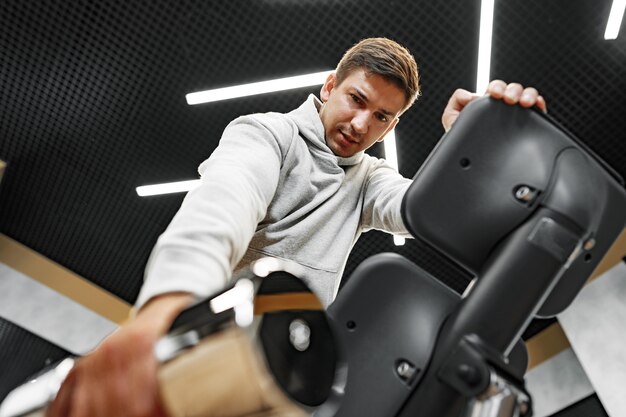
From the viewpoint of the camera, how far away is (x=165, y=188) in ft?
12.7

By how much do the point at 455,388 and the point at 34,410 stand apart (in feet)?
1.32

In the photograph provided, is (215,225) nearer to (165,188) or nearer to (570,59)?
(570,59)

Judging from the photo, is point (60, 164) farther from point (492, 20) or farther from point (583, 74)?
point (583, 74)

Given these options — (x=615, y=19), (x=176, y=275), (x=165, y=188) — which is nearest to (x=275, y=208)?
(x=176, y=275)

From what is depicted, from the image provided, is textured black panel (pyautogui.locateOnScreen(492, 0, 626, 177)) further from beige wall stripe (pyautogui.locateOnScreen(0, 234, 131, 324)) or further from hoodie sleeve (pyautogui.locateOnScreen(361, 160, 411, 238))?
→ beige wall stripe (pyautogui.locateOnScreen(0, 234, 131, 324))

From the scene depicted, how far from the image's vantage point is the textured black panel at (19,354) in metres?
4.94

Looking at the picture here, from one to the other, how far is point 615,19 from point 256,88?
1.86 m

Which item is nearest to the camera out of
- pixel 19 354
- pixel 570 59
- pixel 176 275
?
pixel 176 275

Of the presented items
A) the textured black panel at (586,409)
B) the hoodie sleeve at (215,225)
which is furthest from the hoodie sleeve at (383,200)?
the textured black panel at (586,409)

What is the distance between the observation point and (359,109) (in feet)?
4.09

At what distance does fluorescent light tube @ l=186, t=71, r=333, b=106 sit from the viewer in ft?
10.6

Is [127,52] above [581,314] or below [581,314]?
above

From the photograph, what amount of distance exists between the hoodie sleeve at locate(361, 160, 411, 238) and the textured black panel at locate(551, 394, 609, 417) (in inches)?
156

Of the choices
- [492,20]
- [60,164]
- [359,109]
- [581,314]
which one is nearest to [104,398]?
[359,109]
